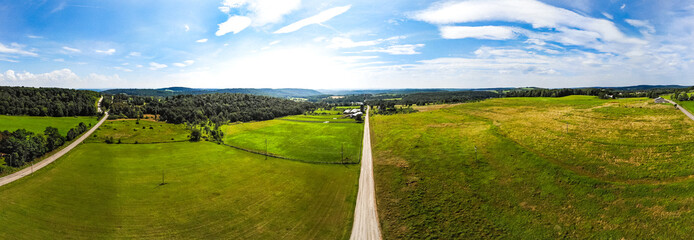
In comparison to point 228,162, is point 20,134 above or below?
above

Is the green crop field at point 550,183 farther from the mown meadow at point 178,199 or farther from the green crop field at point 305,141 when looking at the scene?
the green crop field at point 305,141

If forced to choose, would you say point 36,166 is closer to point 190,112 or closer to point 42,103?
point 190,112

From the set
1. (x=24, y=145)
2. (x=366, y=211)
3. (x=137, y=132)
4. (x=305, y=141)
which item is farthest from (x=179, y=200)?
(x=137, y=132)

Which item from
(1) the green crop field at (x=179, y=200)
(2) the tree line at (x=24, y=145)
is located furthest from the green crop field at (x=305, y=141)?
(2) the tree line at (x=24, y=145)

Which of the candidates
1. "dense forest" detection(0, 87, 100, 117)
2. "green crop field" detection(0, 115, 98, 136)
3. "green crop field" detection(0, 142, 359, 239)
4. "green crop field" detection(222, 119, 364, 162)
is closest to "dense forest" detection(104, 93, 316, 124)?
"dense forest" detection(0, 87, 100, 117)

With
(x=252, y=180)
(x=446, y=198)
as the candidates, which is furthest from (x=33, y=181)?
(x=446, y=198)

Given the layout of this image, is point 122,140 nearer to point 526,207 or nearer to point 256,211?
point 256,211

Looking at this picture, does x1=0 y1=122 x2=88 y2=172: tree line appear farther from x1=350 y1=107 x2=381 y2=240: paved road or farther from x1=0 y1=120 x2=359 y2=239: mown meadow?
x1=350 y1=107 x2=381 y2=240: paved road
